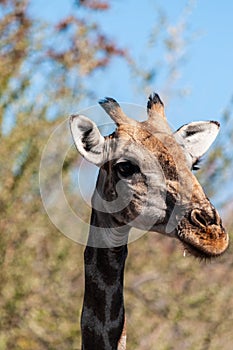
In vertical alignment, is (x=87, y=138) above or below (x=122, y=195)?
above

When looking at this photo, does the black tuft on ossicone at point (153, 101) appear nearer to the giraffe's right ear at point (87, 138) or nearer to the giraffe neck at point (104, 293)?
the giraffe's right ear at point (87, 138)

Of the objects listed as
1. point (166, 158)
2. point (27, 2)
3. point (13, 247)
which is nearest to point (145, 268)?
point (13, 247)

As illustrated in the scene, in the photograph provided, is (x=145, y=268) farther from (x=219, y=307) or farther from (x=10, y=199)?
(x=10, y=199)

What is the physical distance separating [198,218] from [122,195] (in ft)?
1.68

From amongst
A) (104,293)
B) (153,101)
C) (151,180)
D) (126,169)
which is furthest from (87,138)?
(104,293)

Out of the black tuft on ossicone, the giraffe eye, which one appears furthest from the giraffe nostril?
the black tuft on ossicone

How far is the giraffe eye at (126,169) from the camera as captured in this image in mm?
4766

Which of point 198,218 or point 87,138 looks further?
point 87,138

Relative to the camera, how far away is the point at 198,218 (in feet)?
14.4

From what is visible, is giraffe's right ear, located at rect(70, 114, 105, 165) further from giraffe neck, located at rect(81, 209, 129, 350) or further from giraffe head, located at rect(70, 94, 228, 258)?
giraffe neck, located at rect(81, 209, 129, 350)

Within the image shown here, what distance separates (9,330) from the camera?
816cm

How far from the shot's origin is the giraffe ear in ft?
16.4

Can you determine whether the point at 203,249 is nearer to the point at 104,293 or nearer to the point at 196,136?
the point at 104,293

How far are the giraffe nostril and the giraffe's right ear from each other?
660 millimetres
